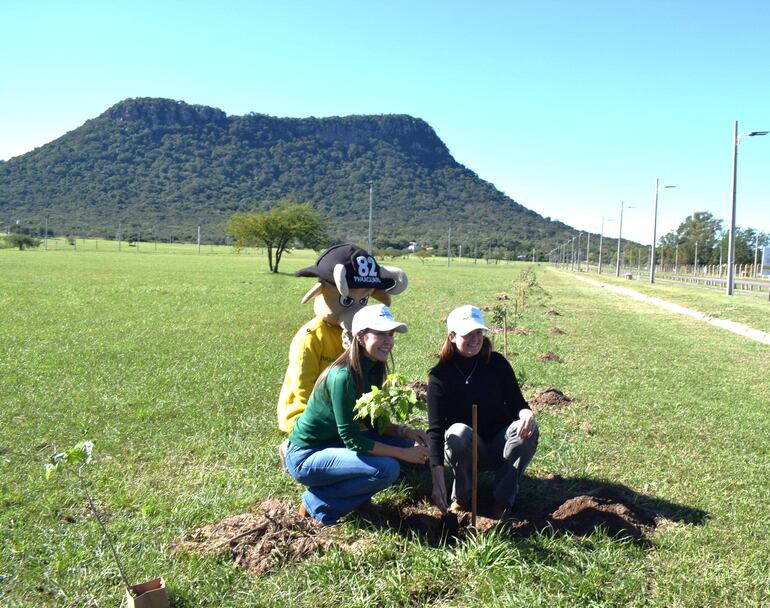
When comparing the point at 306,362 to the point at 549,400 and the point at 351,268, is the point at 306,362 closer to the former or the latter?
the point at 351,268

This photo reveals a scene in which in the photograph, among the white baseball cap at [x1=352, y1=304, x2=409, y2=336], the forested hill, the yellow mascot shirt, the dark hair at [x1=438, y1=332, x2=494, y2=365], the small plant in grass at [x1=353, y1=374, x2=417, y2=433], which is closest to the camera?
the small plant in grass at [x1=353, y1=374, x2=417, y2=433]

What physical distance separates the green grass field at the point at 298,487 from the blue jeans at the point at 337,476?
17 cm

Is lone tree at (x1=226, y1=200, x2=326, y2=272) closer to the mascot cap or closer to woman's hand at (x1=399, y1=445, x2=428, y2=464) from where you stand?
the mascot cap

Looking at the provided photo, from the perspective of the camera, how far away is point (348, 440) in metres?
3.58

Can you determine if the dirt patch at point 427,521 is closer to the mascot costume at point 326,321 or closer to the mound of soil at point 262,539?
the mound of soil at point 262,539

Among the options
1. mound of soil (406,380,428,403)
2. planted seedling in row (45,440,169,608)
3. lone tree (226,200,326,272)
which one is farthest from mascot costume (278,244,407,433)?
lone tree (226,200,326,272)

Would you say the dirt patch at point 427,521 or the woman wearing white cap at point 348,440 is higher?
the woman wearing white cap at point 348,440

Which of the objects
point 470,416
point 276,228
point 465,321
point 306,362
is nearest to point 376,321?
point 465,321

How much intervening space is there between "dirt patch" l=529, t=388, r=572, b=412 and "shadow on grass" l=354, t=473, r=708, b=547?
2.49m

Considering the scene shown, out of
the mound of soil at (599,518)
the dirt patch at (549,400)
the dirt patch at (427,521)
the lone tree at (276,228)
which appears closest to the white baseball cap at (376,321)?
the dirt patch at (427,521)

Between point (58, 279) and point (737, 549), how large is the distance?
86.3 feet

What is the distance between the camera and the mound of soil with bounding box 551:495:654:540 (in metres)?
3.79

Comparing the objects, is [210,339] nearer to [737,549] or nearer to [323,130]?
[737,549]

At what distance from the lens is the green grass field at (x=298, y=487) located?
323 centimetres
